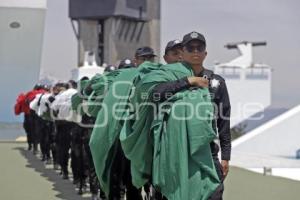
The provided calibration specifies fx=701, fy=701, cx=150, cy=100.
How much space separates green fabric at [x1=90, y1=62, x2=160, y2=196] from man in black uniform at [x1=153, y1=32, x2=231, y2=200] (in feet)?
3.50

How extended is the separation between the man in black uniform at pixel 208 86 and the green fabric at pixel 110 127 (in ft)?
3.50

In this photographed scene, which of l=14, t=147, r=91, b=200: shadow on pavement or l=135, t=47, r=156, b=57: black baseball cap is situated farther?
l=14, t=147, r=91, b=200: shadow on pavement

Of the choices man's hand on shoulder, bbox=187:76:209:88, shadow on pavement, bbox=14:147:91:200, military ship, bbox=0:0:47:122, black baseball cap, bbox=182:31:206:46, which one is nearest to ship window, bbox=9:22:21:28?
military ship, bbox=0:0:47:122

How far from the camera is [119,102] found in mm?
5215

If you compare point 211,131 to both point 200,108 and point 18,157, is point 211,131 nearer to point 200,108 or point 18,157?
point 200,108

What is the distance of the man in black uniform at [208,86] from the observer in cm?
386

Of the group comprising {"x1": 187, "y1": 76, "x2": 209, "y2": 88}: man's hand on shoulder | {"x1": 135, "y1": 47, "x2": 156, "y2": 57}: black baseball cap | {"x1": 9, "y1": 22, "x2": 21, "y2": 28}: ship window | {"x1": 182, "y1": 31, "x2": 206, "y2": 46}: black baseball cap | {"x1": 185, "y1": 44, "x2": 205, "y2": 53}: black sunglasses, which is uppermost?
{"x1": 9, "y1": 22, "x2": 21, "y2": 28}: ship window

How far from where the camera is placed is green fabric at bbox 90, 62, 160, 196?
17.0 feet

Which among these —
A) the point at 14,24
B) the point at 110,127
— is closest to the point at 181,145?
the point at 110,127

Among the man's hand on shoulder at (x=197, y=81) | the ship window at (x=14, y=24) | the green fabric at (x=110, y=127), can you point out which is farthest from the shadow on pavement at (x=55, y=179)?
the ship window at (x=14, y=24)

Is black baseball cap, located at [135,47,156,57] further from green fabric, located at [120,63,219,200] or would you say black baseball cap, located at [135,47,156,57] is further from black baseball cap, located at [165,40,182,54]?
green fabric, located at [120,63,219,200]

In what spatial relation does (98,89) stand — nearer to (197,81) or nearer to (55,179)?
(197,81)

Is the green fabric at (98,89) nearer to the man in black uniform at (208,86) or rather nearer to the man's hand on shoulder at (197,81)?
the man in black uniform at (208,86)

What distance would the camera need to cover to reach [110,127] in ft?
17.1
